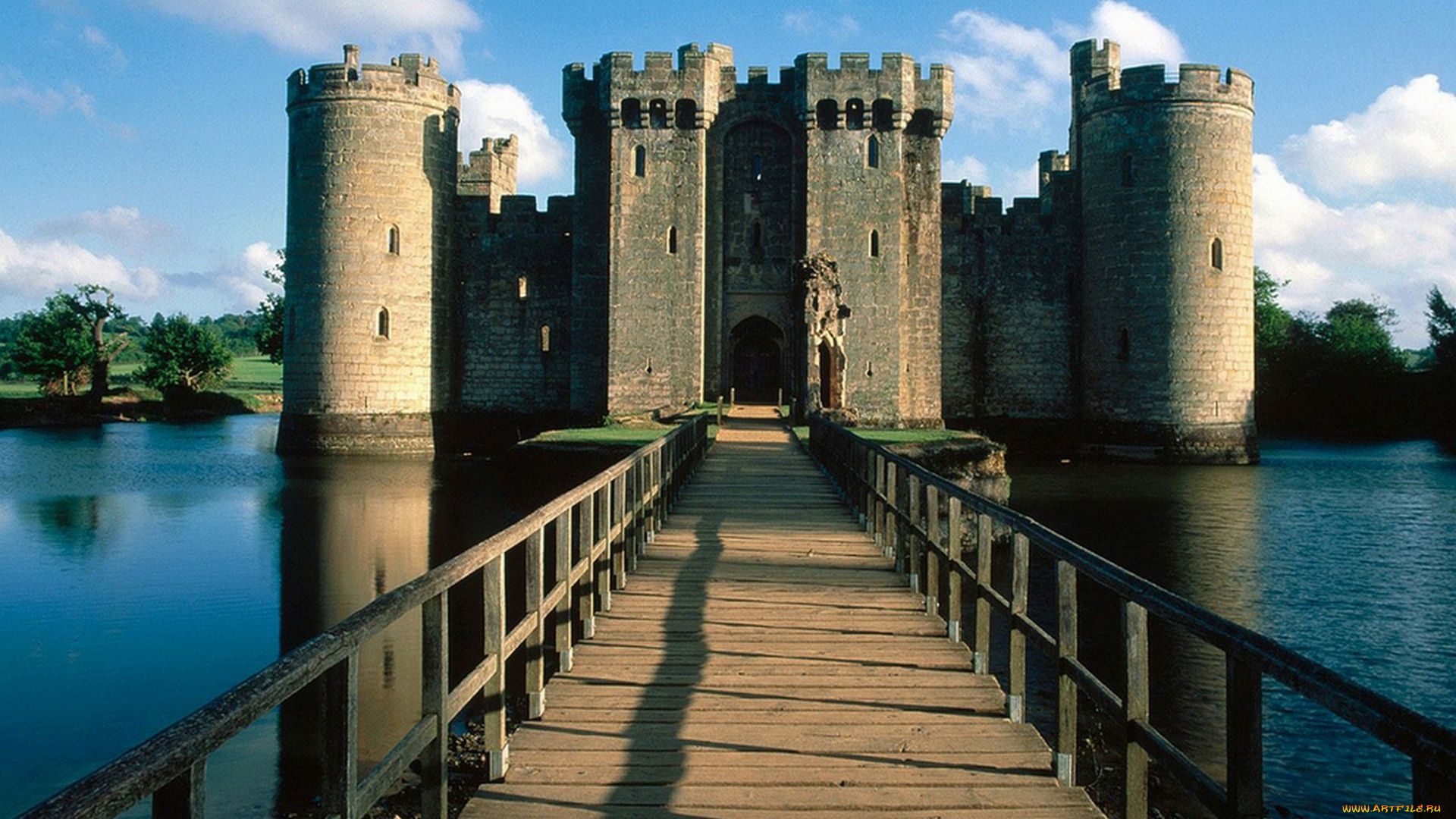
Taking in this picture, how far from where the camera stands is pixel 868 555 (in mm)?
10398

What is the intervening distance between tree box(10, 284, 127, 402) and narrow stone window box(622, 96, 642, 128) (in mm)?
35596

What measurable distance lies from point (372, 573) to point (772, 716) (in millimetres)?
12590

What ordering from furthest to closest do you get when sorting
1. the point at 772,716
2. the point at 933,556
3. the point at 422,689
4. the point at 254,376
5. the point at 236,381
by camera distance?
the point at 254,376, the point at 236,381, the point at 933,556, the point at 772,716, the point at 422,689

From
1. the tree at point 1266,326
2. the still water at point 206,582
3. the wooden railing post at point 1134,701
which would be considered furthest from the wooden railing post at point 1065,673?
the tree at point 1266,326

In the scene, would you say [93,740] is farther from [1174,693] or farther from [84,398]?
[84,398]

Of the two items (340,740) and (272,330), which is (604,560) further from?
(272,330)

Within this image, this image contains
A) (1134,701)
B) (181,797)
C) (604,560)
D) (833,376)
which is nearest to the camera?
(181,797)

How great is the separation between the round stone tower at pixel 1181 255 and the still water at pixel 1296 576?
5.91 feet

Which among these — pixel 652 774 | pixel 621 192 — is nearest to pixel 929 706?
pixel 652 774

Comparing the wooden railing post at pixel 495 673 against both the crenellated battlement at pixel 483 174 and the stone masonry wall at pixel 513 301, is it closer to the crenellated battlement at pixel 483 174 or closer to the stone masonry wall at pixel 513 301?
the stone masonry wall at pixel 513 301

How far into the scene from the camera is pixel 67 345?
57.5 m

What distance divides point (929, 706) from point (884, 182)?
2948 centimetres

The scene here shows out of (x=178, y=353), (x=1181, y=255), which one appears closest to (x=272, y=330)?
(x=178, y=353)

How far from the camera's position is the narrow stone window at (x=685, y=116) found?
33938mm
